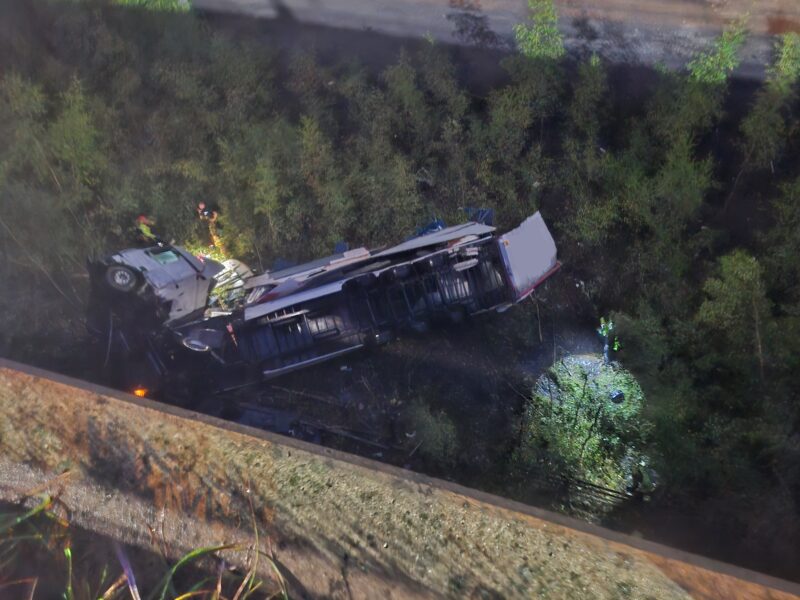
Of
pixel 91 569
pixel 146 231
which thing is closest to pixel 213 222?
pixel 146 231

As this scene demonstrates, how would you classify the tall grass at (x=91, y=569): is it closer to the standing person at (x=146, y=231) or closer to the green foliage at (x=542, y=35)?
the standing person at (x=146, y=231)

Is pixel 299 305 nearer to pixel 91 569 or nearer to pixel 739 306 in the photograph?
pixel 91 569

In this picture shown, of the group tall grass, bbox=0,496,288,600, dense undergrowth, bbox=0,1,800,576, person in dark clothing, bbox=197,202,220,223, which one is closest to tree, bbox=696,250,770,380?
dense undergrowth, bbox=0,1,800,576

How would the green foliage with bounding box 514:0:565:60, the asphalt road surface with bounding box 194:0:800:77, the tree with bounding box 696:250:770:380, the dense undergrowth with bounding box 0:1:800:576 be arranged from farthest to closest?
the green foliage with bounding box 514:0:565:60, the asphalt road surface with bounding box 194:0:800:77, the dense undergrowth with bounding box 0:1:800:576, the tree with bounding box 696:250:770:380

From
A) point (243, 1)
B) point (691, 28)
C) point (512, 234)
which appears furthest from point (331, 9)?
point (691, 28)

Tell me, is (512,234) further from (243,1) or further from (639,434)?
(243,1)

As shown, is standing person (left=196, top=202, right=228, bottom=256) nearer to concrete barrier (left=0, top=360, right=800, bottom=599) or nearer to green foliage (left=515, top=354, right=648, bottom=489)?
concrete barrier (left=0, top=360, right=800, bottom=599)

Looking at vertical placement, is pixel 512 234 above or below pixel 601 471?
above

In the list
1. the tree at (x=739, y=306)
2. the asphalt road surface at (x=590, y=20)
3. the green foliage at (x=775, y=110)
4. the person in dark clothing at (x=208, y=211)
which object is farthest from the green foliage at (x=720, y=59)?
the person in dark clothing at (x=208, y=211)
